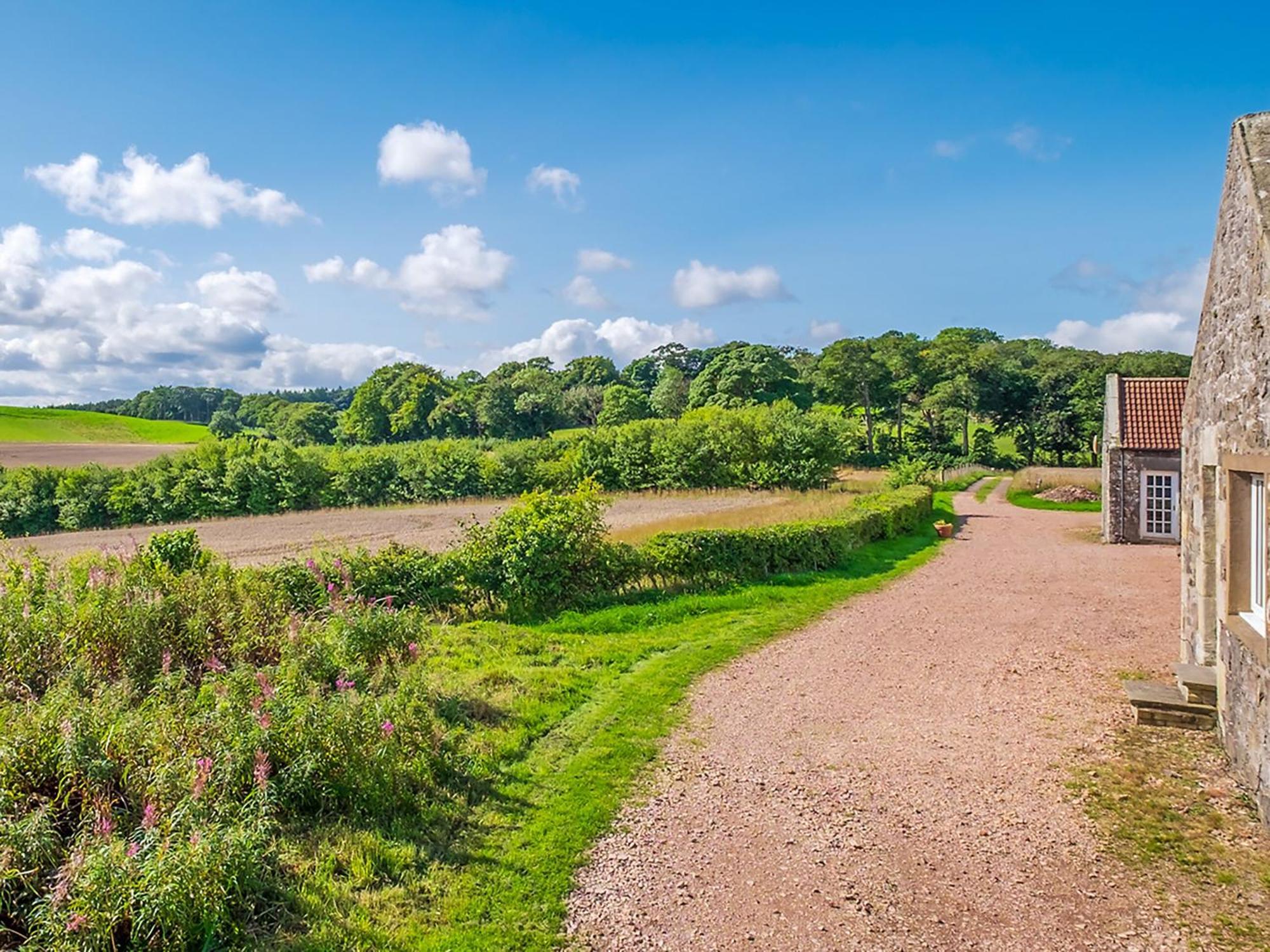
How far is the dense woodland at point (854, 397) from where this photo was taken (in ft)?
177

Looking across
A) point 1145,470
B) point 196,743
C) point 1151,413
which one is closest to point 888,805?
point 196,743

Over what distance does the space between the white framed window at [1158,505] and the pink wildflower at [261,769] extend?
21891 mm

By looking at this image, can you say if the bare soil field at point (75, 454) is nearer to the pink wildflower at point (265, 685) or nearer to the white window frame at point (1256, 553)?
the pink wildflower at point (265, 685)

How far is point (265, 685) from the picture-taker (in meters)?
6.18

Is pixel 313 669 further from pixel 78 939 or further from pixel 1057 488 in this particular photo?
pixel 1057 488

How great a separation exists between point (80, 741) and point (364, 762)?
2.01 m

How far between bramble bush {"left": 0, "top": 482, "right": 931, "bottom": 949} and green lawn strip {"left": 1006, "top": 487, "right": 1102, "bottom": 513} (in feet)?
85.4

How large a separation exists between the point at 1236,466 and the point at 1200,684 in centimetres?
257

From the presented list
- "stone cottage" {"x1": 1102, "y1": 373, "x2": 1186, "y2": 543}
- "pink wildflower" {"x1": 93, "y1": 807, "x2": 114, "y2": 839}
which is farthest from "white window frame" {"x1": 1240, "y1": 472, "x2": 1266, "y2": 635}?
"stone cottage" {"x1": 1102, "y1": 373, "x2": 1186, "y2": 543}

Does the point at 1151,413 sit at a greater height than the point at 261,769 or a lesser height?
greater

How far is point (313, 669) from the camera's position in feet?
24.9

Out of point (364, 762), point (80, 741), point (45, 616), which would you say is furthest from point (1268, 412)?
point (45, 616)

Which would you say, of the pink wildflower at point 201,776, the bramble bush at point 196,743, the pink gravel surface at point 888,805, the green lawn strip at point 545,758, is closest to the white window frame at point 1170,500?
the pink gravel surface at point 888,805

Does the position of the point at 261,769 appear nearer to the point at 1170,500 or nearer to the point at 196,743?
the point at 196,743
